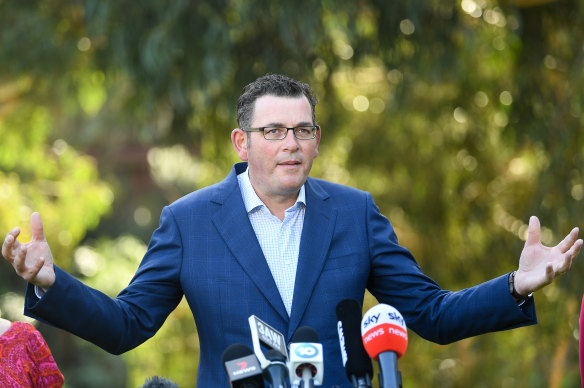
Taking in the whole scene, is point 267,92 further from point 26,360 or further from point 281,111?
point 26,360

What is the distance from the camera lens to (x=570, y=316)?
773 centimetres

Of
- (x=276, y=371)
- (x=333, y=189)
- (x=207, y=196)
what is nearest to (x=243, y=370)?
(x=276, y=371)

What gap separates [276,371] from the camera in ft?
7.69

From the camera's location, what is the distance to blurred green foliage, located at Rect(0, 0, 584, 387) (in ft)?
22.5

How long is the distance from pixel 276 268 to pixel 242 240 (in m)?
0.15

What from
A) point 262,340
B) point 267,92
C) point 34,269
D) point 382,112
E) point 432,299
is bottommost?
point 262,340

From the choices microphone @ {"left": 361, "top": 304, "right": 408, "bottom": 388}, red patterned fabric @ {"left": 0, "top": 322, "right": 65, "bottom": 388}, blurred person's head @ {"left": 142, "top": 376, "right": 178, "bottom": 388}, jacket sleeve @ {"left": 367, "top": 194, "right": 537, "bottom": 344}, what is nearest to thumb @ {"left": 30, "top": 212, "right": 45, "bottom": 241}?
red patterned fabric @ {"left": 0, "top": 322, "right": 65, "bottom": 388}

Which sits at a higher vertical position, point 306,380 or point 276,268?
point 276,268

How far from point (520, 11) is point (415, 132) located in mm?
1787

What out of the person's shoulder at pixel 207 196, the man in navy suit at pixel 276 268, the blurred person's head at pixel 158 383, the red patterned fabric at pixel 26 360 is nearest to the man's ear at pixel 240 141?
the man in navy suit at pixel 276 268

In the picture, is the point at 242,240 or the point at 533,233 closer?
the point at 533,233

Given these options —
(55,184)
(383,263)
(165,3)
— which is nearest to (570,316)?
(165,3)

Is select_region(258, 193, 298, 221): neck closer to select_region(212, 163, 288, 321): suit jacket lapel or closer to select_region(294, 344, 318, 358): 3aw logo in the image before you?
select_region(212, 163, 288, 321): suit jacket lapel

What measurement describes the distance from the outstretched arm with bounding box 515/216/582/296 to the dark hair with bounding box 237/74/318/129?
84cm
